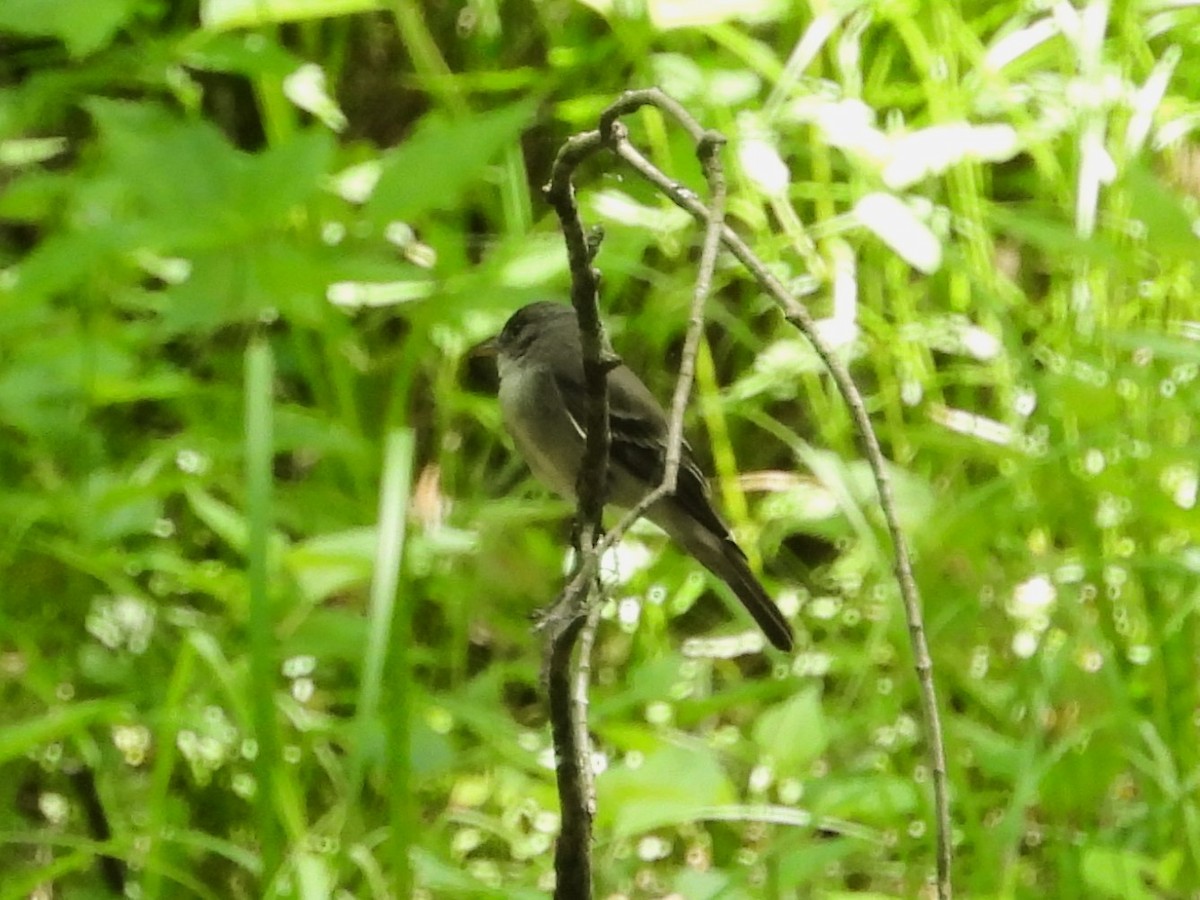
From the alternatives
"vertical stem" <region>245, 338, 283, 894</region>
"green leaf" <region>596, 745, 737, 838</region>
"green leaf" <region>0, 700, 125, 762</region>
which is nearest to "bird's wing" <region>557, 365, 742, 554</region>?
"green leaf" <region>596, 745, 737, 838</region>

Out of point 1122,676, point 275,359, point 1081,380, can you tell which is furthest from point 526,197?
point 1122,676

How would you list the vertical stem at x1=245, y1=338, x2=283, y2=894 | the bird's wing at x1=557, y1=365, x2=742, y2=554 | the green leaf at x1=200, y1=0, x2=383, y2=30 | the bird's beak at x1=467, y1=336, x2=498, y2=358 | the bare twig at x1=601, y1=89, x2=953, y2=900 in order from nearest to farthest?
the bare twig at x1=601, y1=89, x2=953, y2=900, the vertical stem at x1=245, y1=338, x2=283, y2=894, the bird's wing at x1=557, y1=365, x2=742, y2=554, the green leaf at x1=200, y1=0, x2=383, y2=30, the bird's beak at x1=467, y1=336, x2=498, y2=358

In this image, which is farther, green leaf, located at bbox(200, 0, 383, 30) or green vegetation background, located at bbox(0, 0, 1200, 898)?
green leaf, located at bbox(200, 0, 383, 30)

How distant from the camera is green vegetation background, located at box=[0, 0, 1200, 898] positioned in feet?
6.21

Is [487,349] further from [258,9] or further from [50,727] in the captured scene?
[50,727]

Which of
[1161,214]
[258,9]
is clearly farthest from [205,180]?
[1161,214]

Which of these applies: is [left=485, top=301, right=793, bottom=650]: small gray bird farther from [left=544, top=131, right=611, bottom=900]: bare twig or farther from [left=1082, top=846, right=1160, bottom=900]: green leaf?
[left=544, top=131, right=611, bottom=900]: bare twig

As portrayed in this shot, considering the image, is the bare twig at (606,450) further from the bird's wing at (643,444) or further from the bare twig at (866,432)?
the bird's wing at (643,444)

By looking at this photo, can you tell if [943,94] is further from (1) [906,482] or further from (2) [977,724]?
(2) [977,724]

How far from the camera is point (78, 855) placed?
2002 mm

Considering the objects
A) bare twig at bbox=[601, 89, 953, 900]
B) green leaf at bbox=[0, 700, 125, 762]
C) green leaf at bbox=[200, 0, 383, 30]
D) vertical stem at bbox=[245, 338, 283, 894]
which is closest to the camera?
bare twig at bbox=[601, 89, 953, 900]

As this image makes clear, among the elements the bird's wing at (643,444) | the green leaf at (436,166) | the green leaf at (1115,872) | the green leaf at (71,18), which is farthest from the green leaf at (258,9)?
the green leaf at (1115,872)

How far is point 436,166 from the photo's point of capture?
A: 5.88 ft

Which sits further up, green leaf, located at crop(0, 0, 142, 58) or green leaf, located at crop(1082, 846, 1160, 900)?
green leaf, located at crop(0, 0, 142, 58)
